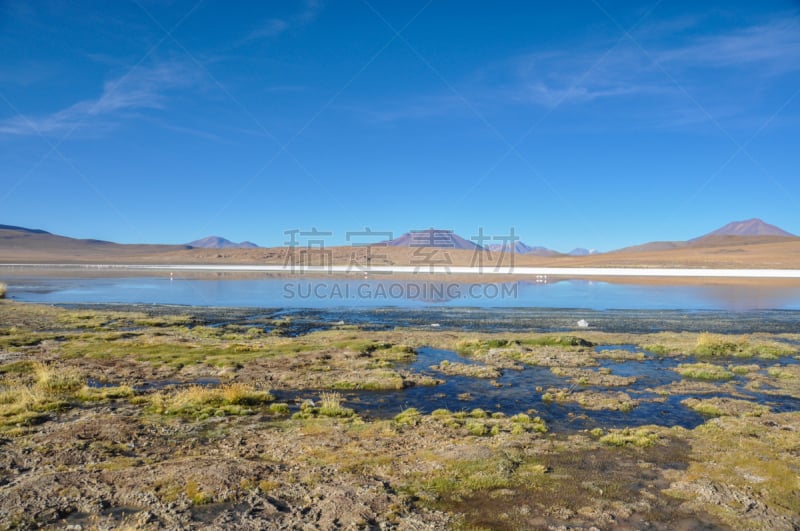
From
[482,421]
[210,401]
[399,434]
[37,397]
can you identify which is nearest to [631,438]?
[482,421]

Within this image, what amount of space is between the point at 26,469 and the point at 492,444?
8.95m

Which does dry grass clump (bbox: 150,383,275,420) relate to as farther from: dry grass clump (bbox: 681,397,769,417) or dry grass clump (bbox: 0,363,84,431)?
dry grass clump (bbox: 681,397,769,417)

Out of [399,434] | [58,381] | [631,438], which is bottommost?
[399,434]

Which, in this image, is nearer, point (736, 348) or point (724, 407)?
point (724, 407)

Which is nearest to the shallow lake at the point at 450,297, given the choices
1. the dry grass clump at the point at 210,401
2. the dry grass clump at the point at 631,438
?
the dry grass clump at the point at 210,401

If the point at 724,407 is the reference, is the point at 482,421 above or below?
below

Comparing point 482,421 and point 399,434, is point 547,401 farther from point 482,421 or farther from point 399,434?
point 399,434

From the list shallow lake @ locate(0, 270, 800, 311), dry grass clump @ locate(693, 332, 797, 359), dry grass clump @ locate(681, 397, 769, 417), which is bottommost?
dry grass clump @ locate(681, 397, 769, 417)

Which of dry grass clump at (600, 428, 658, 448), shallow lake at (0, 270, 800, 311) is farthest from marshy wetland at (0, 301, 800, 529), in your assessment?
shallow lake at (0, 270, 800, 311)

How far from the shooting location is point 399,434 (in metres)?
11.9

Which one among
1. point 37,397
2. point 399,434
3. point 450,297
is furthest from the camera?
point 450,297

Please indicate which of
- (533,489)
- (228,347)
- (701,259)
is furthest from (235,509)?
(701,259)

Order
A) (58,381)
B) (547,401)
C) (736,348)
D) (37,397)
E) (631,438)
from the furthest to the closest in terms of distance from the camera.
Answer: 1. (736,348)
2. (58,381)
3. (547,401)
4. (37,397)
5. (631,438)

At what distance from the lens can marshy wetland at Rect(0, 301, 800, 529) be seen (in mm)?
8297
